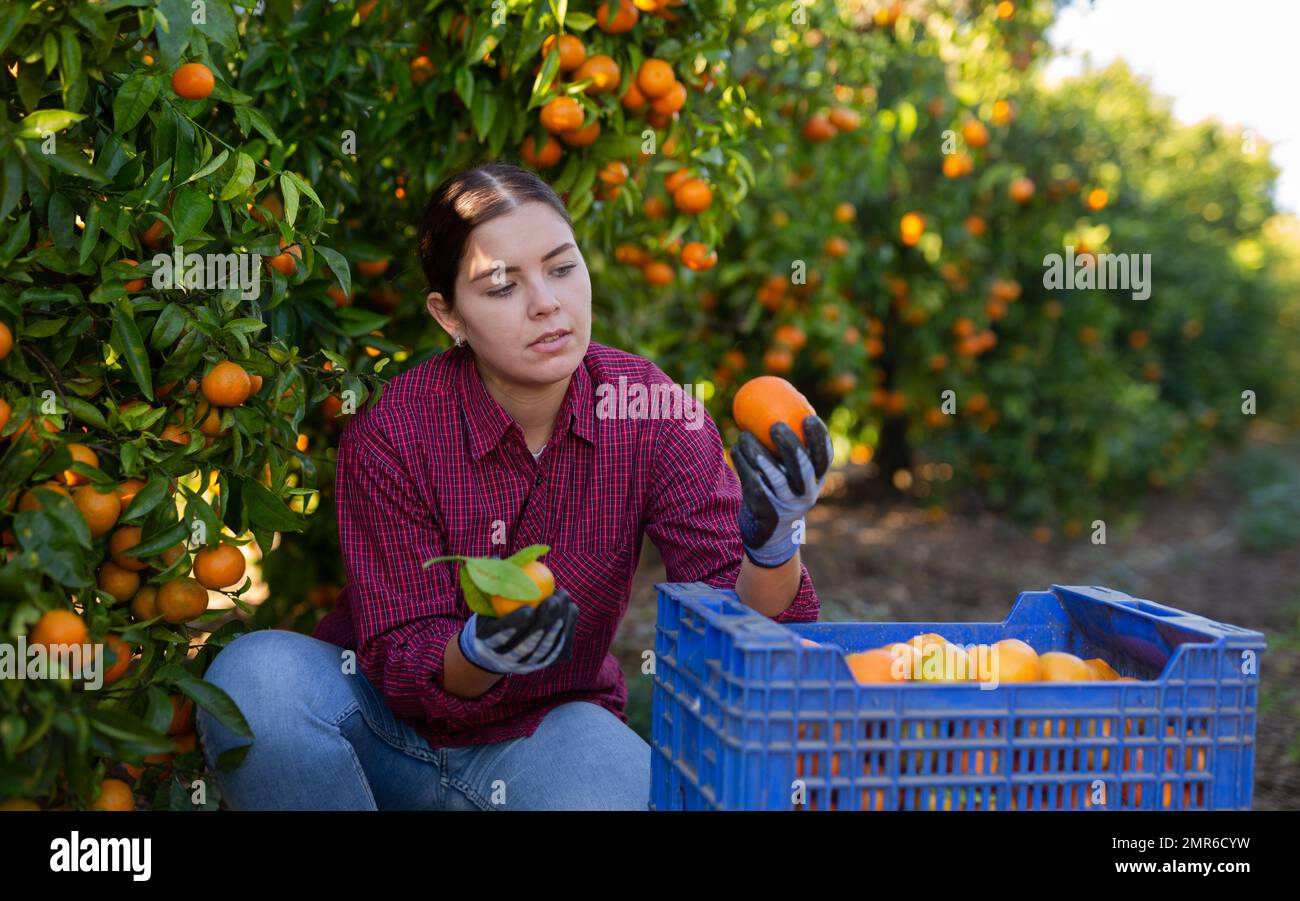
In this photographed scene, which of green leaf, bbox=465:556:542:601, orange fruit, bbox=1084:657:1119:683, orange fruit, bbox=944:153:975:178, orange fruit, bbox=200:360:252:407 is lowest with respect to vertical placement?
orange fruit, bbox=1084:657:1119:683

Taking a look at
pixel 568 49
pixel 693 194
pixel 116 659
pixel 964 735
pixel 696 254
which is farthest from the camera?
pixel 696 254

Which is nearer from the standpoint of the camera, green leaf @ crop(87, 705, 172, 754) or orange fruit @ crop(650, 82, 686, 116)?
green leaf @ crop(87, 705, 172, 754)

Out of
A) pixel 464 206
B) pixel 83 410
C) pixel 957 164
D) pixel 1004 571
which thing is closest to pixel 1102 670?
pixel 464 206

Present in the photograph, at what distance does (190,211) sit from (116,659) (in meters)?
0.61

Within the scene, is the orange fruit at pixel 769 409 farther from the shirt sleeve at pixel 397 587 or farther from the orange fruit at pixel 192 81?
the orange fruit at pixel 192 81

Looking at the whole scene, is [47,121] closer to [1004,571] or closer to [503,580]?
[503,580]

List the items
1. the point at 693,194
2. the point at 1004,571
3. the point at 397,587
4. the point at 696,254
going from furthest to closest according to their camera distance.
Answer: the point at 1004,571
the point at 696,254
the point at 693,194
the point at 397,587

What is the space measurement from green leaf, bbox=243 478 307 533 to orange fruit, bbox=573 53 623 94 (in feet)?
3.10

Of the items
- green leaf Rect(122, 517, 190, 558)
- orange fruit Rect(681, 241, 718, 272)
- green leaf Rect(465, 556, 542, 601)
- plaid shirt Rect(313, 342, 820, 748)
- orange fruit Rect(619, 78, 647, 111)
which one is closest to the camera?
green leaf Rect(465, 556, 542, 601)

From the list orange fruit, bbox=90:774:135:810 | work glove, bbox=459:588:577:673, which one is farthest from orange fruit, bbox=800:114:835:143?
orange fruit, bbox=90:774:135:810

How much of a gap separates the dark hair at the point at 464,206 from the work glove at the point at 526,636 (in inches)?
26.4

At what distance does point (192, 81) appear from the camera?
5.83 ft

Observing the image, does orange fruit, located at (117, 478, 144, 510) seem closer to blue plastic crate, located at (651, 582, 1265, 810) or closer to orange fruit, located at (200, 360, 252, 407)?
orange fruit, located at (200, 360, 252, 407)

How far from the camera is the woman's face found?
1.87 metres
